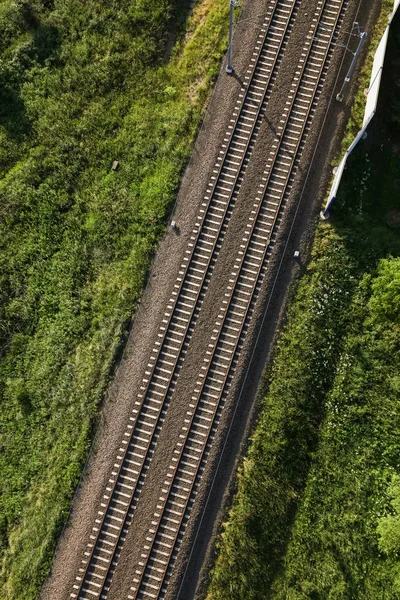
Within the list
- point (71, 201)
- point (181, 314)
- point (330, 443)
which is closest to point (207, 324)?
point (181, 314)

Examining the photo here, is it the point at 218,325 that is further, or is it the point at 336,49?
the point at 336,49

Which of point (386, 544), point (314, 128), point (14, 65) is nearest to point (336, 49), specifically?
point (314, 128)

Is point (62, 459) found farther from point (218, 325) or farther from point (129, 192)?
point (129, 192)

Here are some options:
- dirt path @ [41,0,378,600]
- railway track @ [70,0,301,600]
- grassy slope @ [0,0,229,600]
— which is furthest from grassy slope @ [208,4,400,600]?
grassy slope @ [0,0,229,600]

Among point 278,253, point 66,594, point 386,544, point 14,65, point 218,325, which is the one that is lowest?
point 386,544

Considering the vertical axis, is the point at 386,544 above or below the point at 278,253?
below

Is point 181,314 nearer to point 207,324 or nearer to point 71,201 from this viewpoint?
point 207,324
